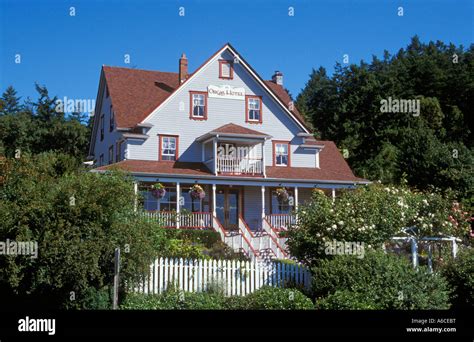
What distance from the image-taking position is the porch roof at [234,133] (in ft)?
105

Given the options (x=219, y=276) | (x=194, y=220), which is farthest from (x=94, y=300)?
(x=194, y=220)

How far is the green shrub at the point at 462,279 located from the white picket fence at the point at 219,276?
387 centimetres

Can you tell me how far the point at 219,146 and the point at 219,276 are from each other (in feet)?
51.5

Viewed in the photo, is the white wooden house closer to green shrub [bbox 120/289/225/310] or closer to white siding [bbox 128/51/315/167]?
white siding [bbox 128/51/315/167]

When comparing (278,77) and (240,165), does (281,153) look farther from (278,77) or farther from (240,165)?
(278,77)

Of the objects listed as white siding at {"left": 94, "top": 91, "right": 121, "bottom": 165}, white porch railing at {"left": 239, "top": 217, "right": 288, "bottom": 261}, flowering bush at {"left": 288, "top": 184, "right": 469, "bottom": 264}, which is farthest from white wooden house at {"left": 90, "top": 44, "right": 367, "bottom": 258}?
flowering bush at {"left": 288, "top": 184, "right": 469, "bottom": 264}

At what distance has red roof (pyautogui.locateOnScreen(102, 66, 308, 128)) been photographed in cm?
3422

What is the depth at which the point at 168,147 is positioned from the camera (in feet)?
109

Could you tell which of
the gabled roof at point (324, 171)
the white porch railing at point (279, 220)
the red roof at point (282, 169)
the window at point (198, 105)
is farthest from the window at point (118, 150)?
the white porch railing at point (279, 220)

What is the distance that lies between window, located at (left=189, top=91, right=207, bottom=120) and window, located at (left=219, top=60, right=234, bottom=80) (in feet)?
4.62

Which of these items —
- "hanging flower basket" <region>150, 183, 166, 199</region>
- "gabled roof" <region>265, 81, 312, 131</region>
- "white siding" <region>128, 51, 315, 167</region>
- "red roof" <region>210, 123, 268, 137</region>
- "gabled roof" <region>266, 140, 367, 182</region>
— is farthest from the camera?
"gabled roof" <region>265, 81, 312, 131</region>

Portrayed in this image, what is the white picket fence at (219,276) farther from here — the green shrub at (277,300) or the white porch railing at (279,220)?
the white porch railing at (279,220)

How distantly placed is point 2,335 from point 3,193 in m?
4.70

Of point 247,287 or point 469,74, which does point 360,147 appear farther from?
point 247,287
